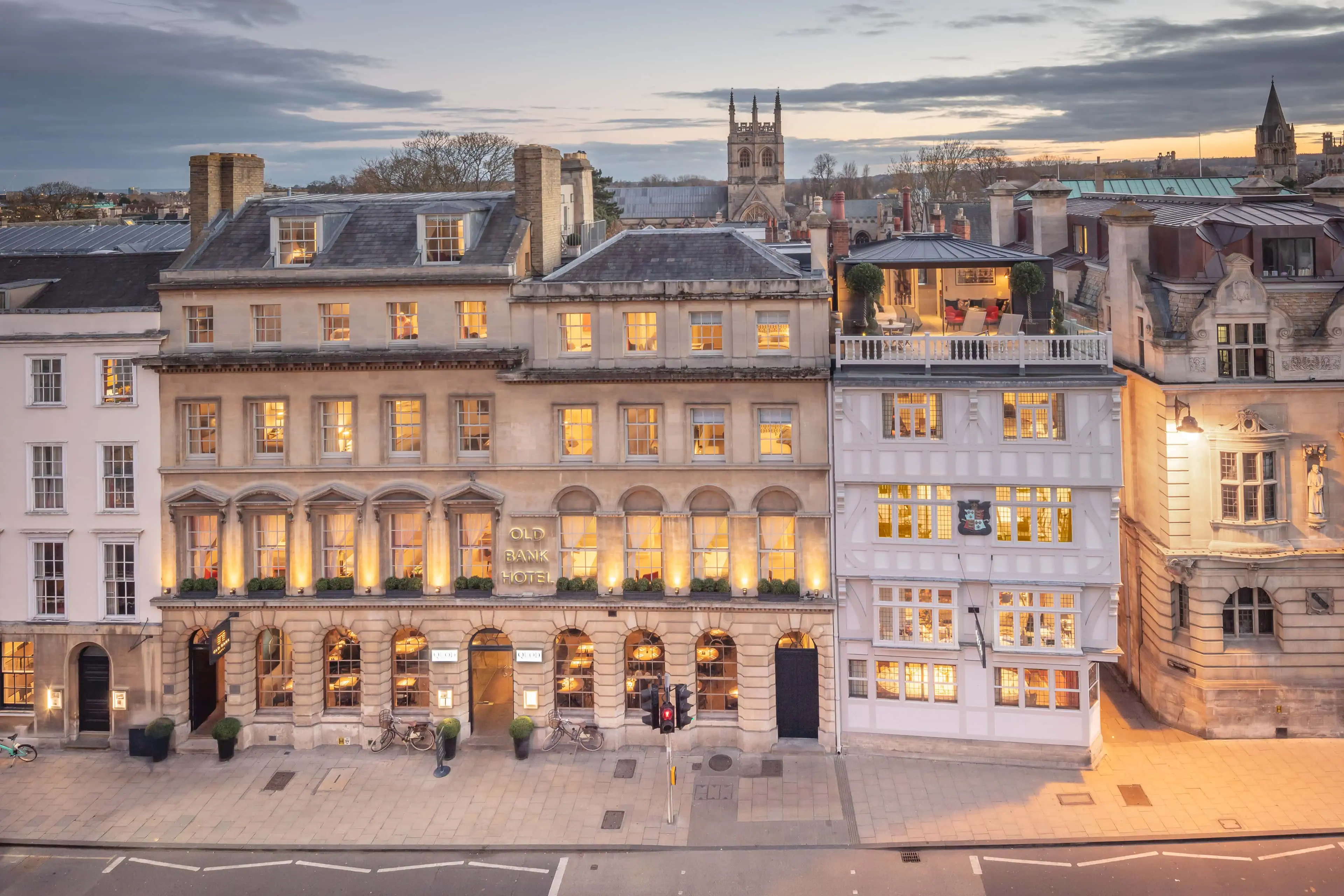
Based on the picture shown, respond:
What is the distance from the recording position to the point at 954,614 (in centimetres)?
3269

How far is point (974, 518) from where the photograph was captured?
32.2 meters

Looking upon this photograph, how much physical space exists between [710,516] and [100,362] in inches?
793

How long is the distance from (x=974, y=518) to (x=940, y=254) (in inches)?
456

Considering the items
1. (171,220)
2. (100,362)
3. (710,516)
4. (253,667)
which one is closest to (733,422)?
(710,516)

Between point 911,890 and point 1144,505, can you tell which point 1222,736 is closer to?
point 1144,505

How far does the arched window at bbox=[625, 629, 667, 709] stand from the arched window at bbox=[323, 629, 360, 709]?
8767 mm

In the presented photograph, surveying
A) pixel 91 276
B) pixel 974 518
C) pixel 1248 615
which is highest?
pixel 91 276

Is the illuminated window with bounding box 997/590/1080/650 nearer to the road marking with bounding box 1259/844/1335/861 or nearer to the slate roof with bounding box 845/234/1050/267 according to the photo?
the road marking with bounding box 1259/844/1335/861

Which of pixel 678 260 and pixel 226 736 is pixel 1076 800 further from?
pixel 226 736

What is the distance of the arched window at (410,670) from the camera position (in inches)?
1399

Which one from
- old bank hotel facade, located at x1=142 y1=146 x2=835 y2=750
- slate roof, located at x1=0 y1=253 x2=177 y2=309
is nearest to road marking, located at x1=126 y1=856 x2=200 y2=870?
old bank hotel facade, located at x1=142 y1=146 x2=835 y2=750

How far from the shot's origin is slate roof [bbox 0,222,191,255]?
53.1 m

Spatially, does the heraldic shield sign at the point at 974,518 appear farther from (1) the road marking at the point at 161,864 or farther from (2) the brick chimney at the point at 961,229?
(1) the road marking at the point at 161,864

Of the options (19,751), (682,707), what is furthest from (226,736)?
(682,707)
